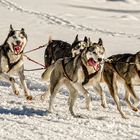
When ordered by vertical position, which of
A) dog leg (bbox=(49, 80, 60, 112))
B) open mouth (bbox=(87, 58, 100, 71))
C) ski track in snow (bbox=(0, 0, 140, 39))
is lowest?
dog leg (bbox=(49, 80, 60, 112))

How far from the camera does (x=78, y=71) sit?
215 inches

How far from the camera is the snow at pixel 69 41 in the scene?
4.58 metres

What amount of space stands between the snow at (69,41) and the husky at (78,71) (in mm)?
273

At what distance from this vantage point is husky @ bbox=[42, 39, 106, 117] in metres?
5.46

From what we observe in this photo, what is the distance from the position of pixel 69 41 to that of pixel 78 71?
308 inches

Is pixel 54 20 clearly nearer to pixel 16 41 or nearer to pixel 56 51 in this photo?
pixel 56 51

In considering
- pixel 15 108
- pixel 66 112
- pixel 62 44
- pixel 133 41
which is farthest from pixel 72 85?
pixel 133 41

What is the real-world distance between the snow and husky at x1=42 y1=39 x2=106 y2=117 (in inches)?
10.7

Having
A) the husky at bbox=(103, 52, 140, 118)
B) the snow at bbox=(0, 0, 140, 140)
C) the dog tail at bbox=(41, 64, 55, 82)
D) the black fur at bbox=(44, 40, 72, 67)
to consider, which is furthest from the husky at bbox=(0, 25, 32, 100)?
the husky at bbox=(103, 52, 140, 118)

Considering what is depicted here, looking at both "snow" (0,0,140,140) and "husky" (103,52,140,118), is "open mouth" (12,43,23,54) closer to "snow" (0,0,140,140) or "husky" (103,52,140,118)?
"snow" (0,0,140,140)

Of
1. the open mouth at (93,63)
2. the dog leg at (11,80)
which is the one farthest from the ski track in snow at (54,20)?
the open mouth at (93,63)

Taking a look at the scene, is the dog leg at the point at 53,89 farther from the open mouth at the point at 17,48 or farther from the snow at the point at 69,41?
the open mouth at the point at 17,48

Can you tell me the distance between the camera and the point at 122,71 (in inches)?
236

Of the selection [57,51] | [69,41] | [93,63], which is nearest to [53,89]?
[93,63]
